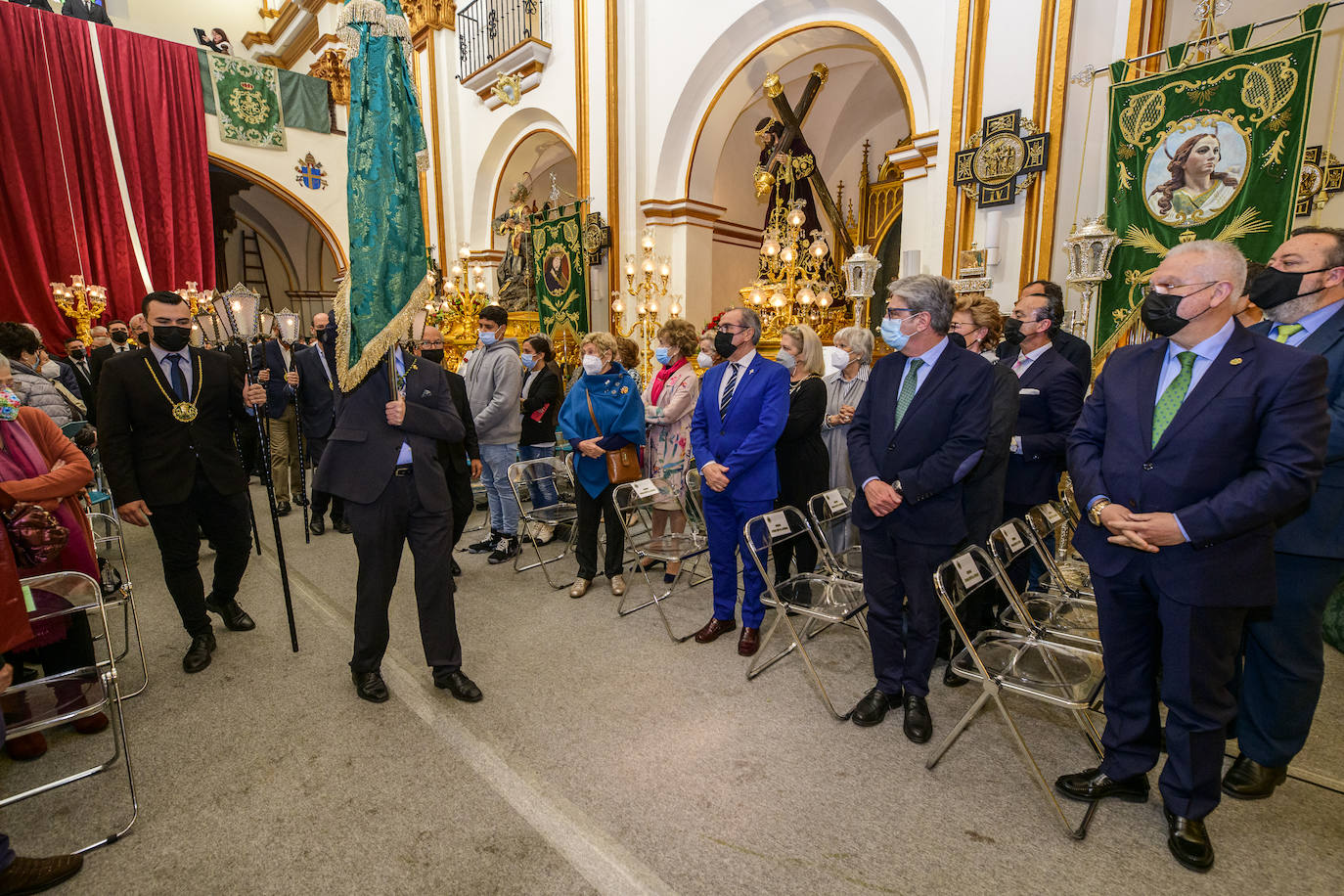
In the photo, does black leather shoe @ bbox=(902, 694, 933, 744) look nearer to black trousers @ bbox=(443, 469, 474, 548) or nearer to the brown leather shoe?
the brown leather shoe

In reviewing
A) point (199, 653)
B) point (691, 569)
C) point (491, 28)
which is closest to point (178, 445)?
point (199, 653)

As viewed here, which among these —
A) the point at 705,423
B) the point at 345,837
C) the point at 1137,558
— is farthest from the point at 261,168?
the point at 1137,558

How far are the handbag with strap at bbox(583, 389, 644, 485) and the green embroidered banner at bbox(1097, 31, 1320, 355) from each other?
12.0 ft

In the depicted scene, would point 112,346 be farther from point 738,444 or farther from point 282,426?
point 738,444

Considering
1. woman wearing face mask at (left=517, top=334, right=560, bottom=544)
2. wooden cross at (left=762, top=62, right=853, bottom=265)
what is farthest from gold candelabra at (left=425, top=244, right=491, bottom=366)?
woman wearing face mask at (left=517, top=334, right=560, bottom=544)

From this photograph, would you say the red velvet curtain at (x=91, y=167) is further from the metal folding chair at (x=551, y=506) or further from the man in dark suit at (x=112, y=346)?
the metal folding chair at (x=551, y=506)

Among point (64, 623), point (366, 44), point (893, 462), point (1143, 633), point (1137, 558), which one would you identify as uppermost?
point (366, 44)

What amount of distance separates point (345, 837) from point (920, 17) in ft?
24.3

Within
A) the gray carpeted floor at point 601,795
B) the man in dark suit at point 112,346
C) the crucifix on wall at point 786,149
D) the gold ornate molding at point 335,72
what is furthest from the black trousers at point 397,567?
the gold ornate molding at point 335,72

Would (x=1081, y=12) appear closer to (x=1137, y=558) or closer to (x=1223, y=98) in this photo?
(x=1223, y=98)

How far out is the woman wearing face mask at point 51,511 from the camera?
7.48 feet

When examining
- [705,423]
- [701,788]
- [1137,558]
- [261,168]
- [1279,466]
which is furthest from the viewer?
[261,168]

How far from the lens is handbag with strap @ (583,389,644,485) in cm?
406

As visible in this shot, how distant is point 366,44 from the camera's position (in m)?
2.55
